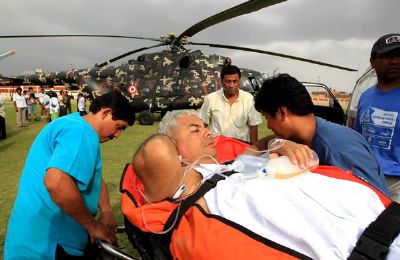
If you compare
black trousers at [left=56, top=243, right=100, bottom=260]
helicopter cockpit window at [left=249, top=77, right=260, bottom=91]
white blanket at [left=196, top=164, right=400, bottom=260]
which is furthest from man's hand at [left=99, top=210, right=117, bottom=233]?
helicopter cockpit window at [left=249, top=77, right=260, bottom=91]

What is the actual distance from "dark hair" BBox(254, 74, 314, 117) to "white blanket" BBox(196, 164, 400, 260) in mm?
483

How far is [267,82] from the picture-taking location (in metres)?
1.90

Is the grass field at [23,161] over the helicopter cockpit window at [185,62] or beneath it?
beneath

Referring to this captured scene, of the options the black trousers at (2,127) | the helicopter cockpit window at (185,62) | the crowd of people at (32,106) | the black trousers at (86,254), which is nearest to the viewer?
the black trousers at (86,254)

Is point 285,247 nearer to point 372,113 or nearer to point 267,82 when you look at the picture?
point 267,82

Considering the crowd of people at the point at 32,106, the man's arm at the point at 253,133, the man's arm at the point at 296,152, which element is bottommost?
the crowd of people at the point at 32,106

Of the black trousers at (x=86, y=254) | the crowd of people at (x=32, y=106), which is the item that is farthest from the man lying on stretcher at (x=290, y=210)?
the crowd of people at (x=32, y=106)

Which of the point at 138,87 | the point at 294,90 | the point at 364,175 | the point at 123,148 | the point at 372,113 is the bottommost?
the point at 123,148

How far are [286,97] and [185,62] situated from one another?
1093 centimetres

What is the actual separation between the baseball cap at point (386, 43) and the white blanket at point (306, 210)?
145cm

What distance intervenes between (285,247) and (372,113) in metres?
1.79

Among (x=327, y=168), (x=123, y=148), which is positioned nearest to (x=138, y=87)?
(x=123, y=148)

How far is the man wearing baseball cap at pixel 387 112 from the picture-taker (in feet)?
7.64

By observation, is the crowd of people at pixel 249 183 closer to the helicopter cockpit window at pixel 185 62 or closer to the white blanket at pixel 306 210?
the white blanket at pixel 306 210
